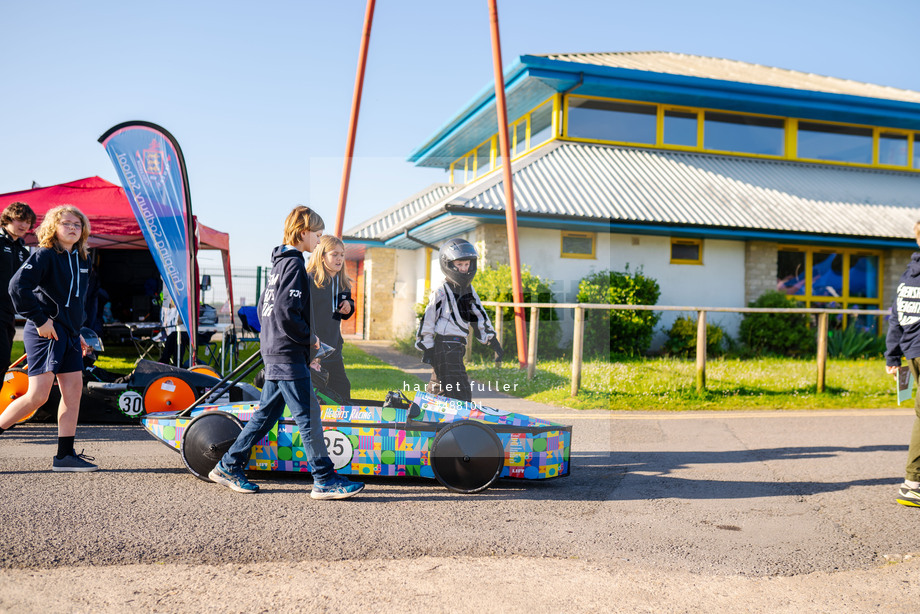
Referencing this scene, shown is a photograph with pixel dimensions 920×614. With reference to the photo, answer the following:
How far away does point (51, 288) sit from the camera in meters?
4.93

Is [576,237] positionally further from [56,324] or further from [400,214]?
[56,324]

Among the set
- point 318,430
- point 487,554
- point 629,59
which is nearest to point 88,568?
point 318,430

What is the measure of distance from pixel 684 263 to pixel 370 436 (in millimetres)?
12985

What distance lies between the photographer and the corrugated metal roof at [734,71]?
19562 millimetres

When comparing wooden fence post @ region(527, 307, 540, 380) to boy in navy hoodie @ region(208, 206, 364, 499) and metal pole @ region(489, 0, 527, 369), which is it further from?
boy in navy hoodie @ region(208, 206, 364, 499)

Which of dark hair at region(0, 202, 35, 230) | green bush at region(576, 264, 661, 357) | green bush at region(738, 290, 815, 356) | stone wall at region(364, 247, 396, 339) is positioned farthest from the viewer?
green bush at region(738, 290, 815, 356)

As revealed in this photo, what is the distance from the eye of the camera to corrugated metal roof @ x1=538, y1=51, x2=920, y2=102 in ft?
64.2

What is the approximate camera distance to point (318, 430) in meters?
4.48

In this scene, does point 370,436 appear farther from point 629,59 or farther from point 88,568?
point 629,59

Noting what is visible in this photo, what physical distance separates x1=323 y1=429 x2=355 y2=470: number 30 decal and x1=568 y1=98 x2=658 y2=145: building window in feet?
48.9

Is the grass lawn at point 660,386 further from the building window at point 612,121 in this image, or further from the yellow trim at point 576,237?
the building window at point 612,121

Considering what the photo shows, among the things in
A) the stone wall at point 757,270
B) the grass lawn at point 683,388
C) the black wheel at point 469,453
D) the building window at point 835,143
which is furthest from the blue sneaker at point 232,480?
the building window at point 835,143

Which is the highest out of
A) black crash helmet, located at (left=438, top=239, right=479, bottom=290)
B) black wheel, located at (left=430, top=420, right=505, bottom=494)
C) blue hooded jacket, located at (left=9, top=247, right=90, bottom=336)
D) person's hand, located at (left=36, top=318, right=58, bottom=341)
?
black crash helmet, located at (left=438, top=239, right=479, bottom=290)

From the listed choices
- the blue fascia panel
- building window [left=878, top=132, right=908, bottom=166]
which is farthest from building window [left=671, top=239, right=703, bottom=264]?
building window [left=878, top=132, right=908, bottom=166]
